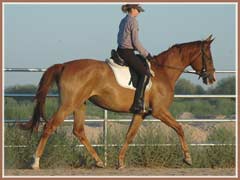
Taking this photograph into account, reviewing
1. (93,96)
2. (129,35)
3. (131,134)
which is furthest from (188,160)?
(129,35)

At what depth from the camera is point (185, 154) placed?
1130cm

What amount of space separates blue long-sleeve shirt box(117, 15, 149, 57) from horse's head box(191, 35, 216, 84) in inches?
51.7

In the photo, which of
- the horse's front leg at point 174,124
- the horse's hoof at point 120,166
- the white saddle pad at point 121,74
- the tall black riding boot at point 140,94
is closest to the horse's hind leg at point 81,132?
the horse's hoof at point 120,166

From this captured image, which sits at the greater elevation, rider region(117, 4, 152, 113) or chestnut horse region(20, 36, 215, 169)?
rider region(117, 4, 152, 113)

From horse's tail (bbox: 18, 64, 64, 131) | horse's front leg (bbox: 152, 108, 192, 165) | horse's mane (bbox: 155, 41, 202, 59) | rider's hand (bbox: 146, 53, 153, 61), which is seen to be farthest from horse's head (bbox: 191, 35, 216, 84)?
horse's tail (bbox: 18, 64, 64, 131)

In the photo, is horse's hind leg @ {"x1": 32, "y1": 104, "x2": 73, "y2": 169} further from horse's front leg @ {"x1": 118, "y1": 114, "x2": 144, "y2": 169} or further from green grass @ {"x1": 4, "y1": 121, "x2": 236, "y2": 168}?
horse's front leg @ {"x1": 118, "y1": 114, "x2": 144, "y2": 169}

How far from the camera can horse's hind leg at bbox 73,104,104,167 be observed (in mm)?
11258

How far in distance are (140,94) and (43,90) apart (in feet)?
5.35

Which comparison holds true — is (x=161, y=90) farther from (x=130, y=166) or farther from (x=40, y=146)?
(x=40, y=146)

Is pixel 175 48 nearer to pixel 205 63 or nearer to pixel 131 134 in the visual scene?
pixel 205 63

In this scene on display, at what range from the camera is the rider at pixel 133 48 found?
11102mm

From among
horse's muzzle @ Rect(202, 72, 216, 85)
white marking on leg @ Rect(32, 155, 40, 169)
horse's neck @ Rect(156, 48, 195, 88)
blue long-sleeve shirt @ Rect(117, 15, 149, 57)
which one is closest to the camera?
white marking on leg @ Rect(32, 155, 40, 169)

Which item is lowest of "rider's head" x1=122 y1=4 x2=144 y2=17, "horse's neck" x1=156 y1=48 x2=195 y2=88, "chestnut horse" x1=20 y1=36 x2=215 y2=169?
"chestnut horse" x1=20 y1=36 x2=215 y2=169

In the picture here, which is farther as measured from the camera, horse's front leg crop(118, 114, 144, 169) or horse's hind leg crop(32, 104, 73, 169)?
horse's front leg crop(118, 114, 144, 169)
